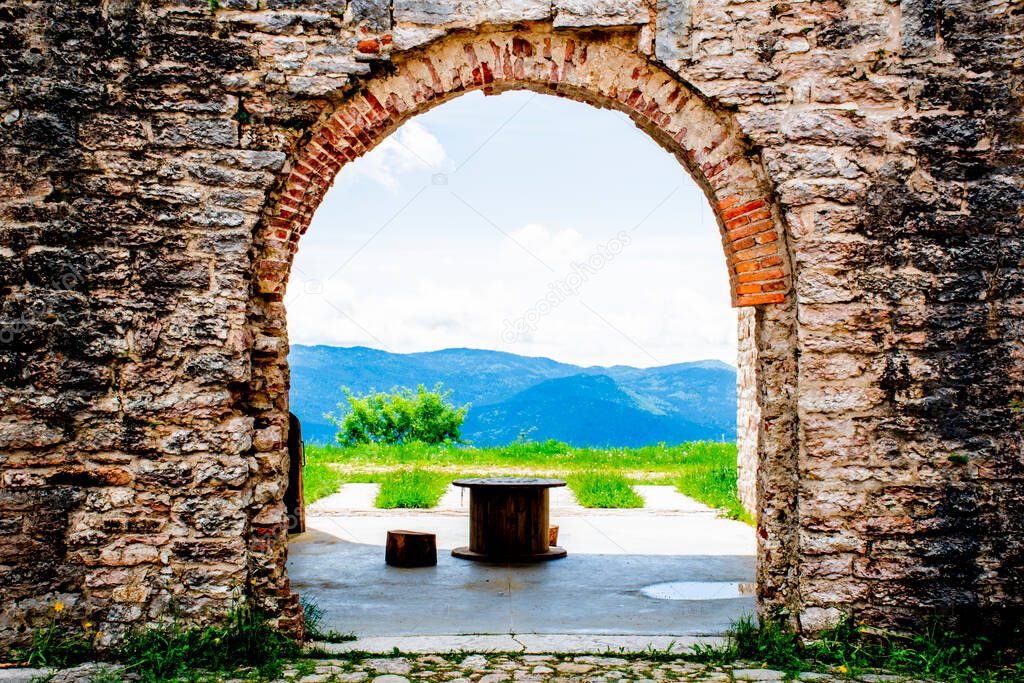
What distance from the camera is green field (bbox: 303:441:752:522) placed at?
11.2m

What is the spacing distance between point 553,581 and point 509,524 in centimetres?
97

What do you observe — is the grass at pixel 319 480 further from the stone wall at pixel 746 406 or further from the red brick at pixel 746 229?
the red brick at pixel 746 229

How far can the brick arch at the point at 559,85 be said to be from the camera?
5148mm

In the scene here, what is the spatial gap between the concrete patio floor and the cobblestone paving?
47 cm

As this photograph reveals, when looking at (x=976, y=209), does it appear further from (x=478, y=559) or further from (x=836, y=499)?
(x=478, y=559)

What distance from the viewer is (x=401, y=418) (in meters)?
21.2

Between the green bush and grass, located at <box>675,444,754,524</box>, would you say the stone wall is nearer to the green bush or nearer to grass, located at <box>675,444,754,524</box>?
grass, located at <box>675,444,754,524</box>

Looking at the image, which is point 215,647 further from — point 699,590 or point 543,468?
point 543,468

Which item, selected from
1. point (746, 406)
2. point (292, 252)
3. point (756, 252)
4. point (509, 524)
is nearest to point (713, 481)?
point (746, 406)

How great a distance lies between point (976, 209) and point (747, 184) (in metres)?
1.29

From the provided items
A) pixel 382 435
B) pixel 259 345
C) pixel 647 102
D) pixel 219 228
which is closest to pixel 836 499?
pixel 647 102

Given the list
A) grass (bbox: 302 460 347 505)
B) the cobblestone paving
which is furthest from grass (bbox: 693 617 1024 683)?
grass (bbox: 302 460 347 505)

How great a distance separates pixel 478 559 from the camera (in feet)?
25.3

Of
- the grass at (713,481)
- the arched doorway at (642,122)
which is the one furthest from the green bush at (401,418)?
the arched doorway at (642,122)
